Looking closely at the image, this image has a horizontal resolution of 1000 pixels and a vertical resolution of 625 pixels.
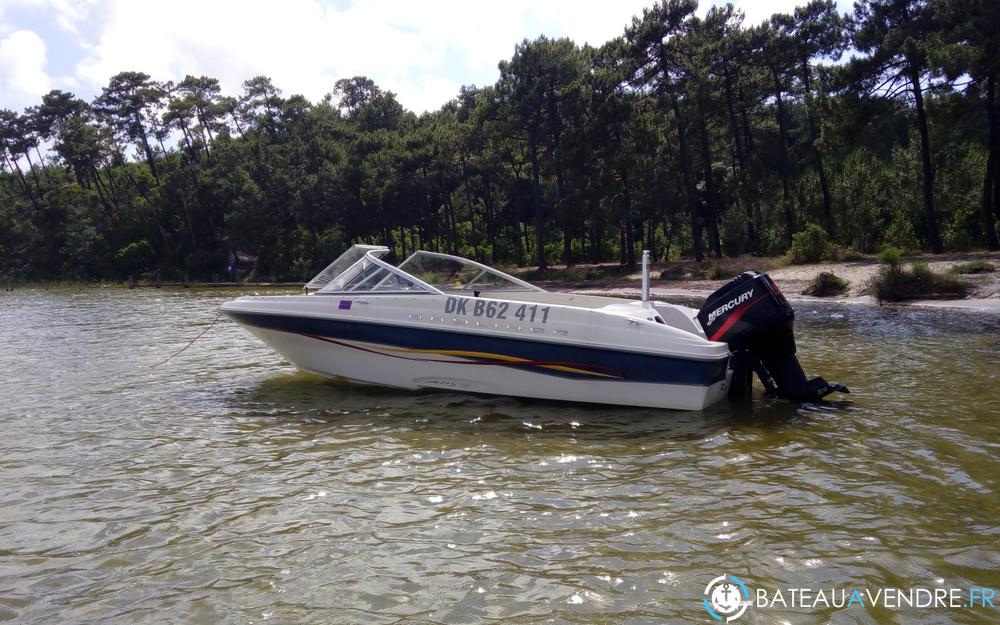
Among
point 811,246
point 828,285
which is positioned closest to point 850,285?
point 828,285

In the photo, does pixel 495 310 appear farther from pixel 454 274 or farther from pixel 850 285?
pixel 850 285

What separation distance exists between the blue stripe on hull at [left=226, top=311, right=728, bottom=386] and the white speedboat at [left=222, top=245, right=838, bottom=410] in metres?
0.01

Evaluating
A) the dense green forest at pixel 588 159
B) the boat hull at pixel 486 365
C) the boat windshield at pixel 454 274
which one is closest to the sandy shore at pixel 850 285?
the dense green forest at pixel 588 159

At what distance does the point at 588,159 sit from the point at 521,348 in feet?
95.3

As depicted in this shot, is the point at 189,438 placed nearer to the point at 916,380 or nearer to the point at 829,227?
the point at 916,380

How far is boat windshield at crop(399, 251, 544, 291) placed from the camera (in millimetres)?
9703

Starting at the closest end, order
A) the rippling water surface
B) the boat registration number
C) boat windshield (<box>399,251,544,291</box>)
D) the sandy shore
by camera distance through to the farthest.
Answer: the rippling water surface → the boat registration number → boat windshield (<box>399,251,544,291</box>) → the sandy shore

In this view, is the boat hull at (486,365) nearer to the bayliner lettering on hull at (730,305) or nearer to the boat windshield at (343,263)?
the bayliner lettering on hull at (730,305)

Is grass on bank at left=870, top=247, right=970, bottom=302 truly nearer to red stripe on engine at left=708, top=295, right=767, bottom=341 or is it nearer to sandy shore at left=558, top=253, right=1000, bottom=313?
sandy shore at left=558, top=253, right=1000, bottom=313

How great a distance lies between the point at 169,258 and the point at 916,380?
221 ft

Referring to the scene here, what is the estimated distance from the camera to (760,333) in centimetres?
791

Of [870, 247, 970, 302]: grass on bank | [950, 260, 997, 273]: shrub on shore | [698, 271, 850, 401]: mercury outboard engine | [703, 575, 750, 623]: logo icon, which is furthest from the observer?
[950, 260, 997, 273]: shrub on shore

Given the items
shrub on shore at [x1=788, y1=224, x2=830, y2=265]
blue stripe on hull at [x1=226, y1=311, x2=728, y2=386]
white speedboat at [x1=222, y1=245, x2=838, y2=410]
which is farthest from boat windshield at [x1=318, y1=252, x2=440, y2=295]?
shrub on shore at [x1=788, y1=224, x2=830, y2=265]

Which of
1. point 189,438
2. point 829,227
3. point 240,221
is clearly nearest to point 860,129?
point 829,227
